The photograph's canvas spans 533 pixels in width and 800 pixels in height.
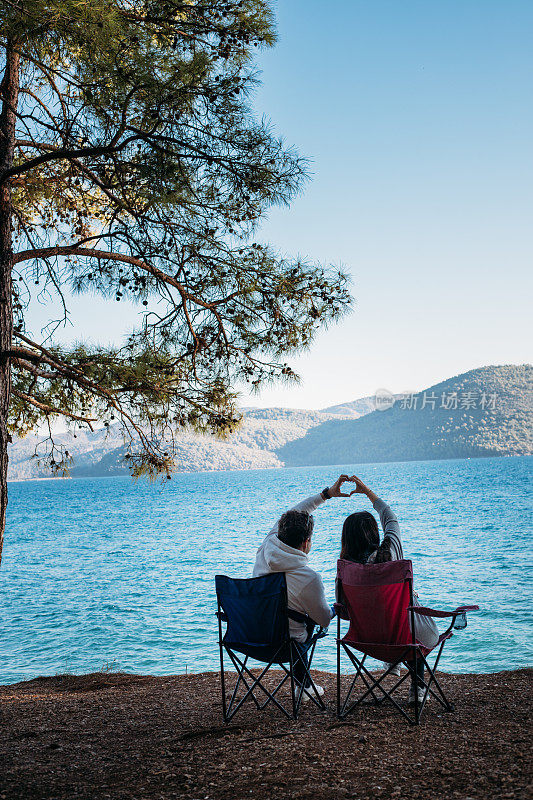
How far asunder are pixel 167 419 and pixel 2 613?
31.7 ft

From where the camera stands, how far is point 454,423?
378 ft

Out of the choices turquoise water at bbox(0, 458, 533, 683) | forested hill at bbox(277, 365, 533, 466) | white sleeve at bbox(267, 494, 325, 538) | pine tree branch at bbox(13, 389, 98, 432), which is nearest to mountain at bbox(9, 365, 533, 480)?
forested hill at bbox(277, 365, 533, 466)

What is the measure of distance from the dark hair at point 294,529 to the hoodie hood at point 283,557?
0.03 m

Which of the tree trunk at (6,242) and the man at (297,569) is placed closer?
the man at (297,569)

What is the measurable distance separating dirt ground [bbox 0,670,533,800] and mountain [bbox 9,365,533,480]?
87.9 m

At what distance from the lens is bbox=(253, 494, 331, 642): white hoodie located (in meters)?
3.27

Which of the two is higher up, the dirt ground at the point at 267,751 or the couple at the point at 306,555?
the couple at the point at 306,555

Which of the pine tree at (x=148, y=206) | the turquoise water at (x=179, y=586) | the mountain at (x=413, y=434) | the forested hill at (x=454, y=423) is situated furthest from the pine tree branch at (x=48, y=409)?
the forested hill at (x=454, y=423)

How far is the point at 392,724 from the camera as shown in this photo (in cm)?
300

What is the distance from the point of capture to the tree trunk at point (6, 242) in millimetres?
3846

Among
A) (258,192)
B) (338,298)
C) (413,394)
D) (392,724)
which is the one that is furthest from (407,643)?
(413,394)

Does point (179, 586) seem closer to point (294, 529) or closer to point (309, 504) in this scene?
point (309, 504)

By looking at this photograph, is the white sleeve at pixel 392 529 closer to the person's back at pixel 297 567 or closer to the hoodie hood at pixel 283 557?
the person's back at pixel 297 567

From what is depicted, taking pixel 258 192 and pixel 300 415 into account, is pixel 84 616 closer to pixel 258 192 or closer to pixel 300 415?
pixel 258 192
